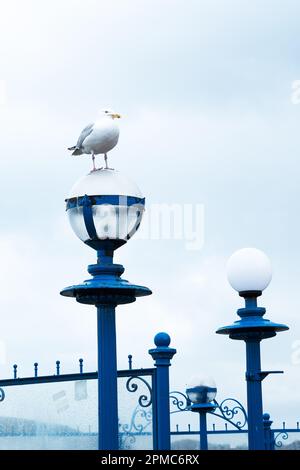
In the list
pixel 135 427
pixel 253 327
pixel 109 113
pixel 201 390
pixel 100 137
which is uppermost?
pixel 109 113

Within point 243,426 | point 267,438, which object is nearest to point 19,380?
point 243,426

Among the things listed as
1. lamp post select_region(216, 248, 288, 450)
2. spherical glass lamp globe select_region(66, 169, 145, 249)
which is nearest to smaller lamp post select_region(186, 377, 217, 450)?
lamp post select_region(216, 248, 288, 450)

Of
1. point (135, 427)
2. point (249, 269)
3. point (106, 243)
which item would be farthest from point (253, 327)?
point (106, 243)

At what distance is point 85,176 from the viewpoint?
9.09 m

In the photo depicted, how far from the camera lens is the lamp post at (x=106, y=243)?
28.9 feet

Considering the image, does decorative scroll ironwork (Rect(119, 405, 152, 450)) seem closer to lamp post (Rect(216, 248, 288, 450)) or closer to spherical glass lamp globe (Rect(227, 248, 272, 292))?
lamp post (Rect(216, 248, 288, 450))

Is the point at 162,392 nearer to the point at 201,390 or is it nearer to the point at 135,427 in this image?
the point at 135,427

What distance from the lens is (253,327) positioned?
10.5 meters

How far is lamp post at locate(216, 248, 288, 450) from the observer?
10555 millimetres

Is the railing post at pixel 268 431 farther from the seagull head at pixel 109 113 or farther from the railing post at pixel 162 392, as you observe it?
the seagull head at pixel 109 113

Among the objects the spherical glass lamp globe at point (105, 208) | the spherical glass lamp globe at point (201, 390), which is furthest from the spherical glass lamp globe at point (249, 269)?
the spherical glass lamp globe at point (201, 390)

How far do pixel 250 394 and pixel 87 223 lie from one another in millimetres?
2740

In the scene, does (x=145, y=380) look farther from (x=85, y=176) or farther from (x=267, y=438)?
(x=267, y=438)

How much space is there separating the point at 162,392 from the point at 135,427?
1.41 feet
